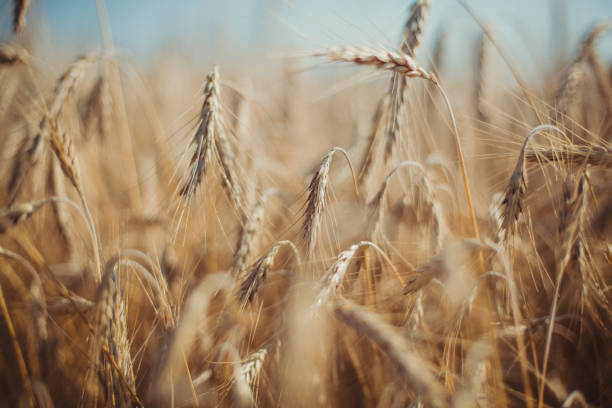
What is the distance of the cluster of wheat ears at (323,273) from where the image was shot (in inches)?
33.0

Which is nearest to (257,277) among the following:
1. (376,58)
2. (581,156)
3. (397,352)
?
(397,352)

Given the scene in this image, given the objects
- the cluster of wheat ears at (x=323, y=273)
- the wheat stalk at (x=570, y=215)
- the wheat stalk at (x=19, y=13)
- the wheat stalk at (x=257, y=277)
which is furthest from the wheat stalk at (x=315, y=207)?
the wheat stalk at (x=19, y=13)

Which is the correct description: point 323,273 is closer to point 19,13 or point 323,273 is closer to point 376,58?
point 376,58

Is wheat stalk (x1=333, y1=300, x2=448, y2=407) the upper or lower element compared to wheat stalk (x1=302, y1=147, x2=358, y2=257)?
lower

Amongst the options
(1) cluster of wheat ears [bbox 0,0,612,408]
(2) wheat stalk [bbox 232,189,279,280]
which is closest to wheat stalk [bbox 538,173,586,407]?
(1) cluster of wheat ears [bbox 0,0,612,408]

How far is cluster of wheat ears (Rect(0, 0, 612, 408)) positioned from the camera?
838 millimetres

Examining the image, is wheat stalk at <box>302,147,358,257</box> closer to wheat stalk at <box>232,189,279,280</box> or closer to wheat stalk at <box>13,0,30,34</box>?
wheat stalk at <box>232,189,279,280</box>

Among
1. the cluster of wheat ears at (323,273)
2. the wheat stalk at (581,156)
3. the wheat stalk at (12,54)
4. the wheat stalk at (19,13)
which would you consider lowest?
the cluster of wheat ears at (323,273)

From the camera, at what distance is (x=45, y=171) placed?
1.61 m

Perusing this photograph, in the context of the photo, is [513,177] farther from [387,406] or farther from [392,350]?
[387,406]

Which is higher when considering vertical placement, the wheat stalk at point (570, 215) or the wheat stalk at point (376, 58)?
the wheat stalk at point (376, 58)

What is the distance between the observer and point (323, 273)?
3.73 ft

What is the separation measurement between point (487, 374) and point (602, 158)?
79 cm

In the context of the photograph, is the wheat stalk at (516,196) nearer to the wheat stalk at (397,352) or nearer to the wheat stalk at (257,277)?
the wheat stalk at (397,352)
